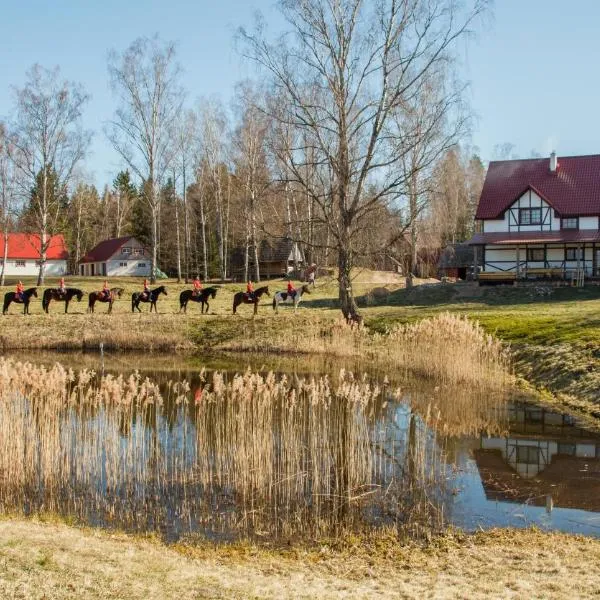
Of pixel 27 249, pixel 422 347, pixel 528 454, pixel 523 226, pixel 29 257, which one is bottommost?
pixel 528 454

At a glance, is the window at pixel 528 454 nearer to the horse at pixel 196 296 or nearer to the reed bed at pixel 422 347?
the reed bed at pixel 422 347

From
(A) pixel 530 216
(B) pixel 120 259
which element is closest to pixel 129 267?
(B) pixel 120 259

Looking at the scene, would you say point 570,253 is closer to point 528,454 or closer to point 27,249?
point 528,454

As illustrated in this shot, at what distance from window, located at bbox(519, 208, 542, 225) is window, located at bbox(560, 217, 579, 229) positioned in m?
1.18

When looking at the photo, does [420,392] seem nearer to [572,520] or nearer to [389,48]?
[572,520]

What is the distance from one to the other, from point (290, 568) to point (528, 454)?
600cm

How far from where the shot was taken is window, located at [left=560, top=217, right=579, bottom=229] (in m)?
38.1

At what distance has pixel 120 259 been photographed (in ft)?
198

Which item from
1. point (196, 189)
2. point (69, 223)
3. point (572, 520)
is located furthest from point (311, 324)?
point (69, 223)

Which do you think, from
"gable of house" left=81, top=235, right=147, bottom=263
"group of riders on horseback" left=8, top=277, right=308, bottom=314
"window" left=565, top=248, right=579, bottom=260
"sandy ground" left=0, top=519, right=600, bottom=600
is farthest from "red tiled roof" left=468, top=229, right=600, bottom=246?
"gable of house" left=81, top=235, right=147, bottom=263

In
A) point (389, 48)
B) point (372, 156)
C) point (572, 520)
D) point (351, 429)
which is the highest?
point (389, 48)

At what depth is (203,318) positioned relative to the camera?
2630 cm

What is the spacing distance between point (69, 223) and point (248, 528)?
65.6m

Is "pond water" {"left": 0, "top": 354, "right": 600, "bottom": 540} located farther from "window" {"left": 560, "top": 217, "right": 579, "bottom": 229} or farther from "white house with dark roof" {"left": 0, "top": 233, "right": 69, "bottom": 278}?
"white house with dark roof" {"left": 0, "top": 233, "right": 69, "bottom": 278}
